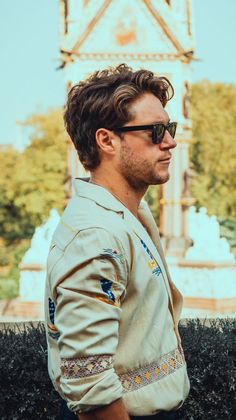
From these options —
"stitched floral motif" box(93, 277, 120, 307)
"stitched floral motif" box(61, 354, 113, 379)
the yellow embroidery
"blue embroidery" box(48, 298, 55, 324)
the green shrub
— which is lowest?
the green shrub

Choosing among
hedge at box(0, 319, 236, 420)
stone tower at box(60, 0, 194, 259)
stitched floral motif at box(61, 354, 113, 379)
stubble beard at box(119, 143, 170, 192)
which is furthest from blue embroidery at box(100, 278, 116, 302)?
stone tower at box(60, 0, 194, 259)

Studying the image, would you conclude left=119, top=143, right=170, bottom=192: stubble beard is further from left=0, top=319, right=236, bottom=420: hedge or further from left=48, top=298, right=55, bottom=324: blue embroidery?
left=0, top=319, right=236, bottom=420: hedge

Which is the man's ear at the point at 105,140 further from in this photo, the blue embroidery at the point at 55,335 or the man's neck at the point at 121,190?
the blue embroidery at the point at 55,335

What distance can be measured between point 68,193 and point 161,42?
3189 mm

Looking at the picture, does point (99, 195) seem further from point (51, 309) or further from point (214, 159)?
point (214, 159)

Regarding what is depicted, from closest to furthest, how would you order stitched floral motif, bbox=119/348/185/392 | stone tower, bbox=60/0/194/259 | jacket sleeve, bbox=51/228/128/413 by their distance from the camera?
jacket sleeve, bbox=51/228/128/413 < stitched floral motif, bbox=119/348/185/392 < stone tower, bbox=60/0/194/259

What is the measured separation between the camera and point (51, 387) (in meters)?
3.65

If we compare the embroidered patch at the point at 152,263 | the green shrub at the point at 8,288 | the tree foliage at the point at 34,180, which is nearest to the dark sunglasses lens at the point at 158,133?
the embroidered patch at the point at 152,263

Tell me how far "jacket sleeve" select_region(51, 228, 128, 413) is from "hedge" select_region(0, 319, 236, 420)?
161cm

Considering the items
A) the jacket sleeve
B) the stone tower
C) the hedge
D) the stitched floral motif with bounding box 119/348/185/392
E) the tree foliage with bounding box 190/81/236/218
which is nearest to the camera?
the jacket sleeve

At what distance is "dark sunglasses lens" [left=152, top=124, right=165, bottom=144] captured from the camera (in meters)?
2.29

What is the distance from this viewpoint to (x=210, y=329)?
413 cm

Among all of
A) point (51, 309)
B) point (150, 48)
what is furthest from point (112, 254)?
point (150, 48)

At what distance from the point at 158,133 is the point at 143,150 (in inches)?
2.2
